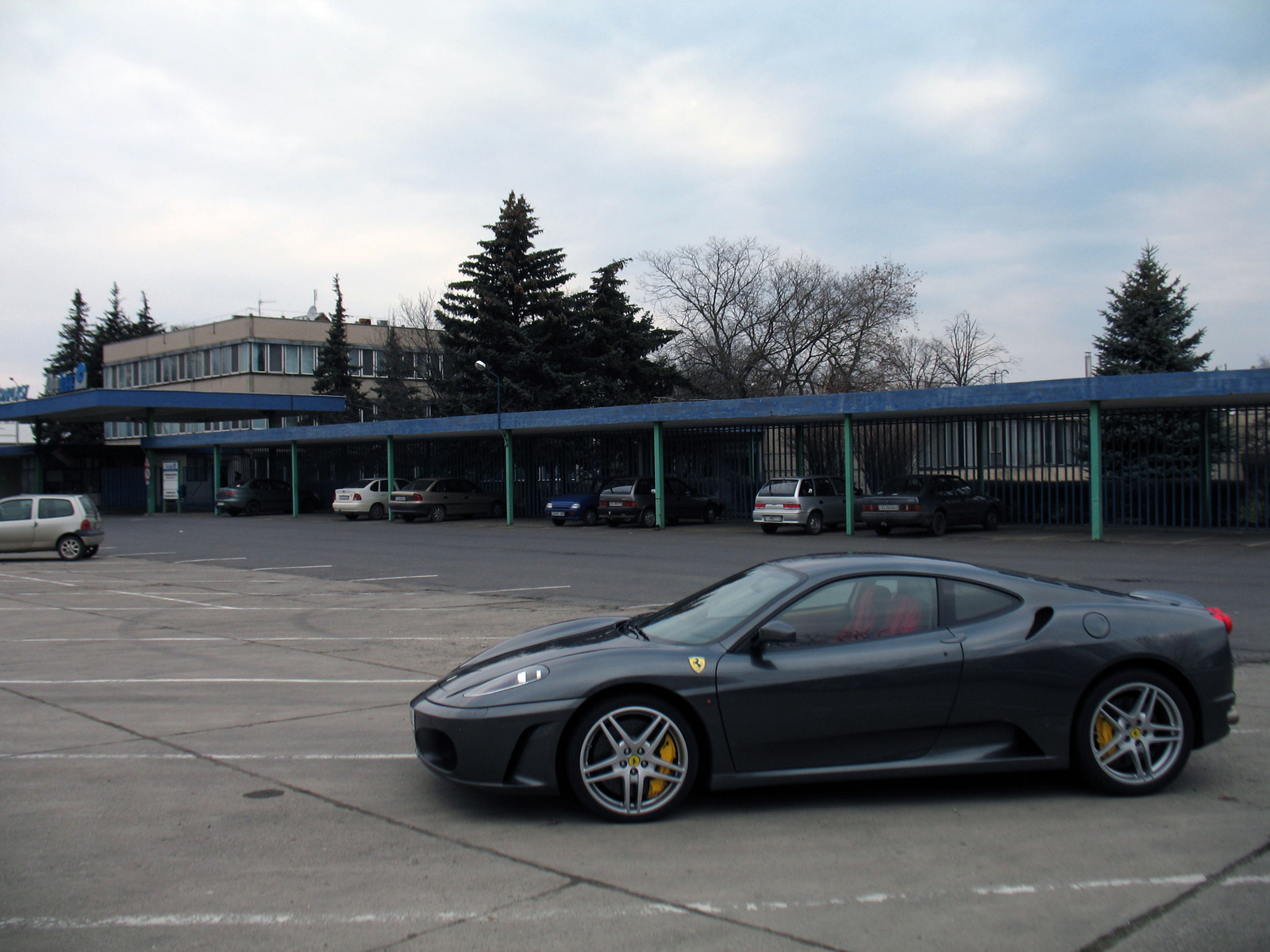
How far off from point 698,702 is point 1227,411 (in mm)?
27696

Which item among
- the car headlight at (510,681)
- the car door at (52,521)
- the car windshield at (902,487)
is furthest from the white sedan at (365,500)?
the car headlight at (510,681)

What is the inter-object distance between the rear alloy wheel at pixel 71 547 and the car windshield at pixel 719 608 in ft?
69.6

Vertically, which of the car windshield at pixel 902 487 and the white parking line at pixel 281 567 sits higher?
the car windshield at pixel 902 487

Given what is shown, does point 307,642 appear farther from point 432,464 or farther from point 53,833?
point 432,464

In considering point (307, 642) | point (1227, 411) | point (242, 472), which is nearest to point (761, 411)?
point (1227, 411)

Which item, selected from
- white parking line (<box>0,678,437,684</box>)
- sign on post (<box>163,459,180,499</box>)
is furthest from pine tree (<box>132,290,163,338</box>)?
white parking line (<box>0,678,437,684</box>)

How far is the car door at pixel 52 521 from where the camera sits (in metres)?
23.2

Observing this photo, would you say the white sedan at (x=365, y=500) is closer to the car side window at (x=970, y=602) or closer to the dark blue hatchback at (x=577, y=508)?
the dark blue hatchback at (x=577, y=508)

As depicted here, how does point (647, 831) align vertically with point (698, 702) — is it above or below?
below

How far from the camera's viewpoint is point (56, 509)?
2355cm

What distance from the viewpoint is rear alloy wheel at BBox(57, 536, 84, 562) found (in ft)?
77.1

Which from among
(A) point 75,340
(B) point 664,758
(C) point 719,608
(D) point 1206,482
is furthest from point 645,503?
(A) point 75,340

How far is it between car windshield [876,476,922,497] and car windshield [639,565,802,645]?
21.8 m

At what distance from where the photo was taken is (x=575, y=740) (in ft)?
16.9
